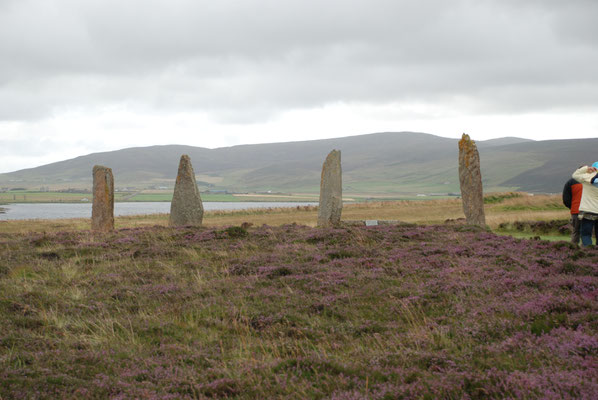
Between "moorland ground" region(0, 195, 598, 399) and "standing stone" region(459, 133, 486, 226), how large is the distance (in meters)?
7.94

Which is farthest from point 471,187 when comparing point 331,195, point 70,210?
point 70,210

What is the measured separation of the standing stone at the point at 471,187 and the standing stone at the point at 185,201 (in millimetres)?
12946

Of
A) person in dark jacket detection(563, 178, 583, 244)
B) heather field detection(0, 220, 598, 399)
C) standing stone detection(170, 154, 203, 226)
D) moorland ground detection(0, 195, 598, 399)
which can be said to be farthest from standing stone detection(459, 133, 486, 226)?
standing stone detection(170, 154, 203, 226)

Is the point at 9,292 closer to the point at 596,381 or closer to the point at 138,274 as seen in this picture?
the point at 138,274

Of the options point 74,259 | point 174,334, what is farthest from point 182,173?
point 174,334

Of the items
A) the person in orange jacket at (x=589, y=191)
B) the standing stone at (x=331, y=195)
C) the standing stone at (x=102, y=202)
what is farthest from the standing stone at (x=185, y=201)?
the person in orange jacket at (x=589, y=191)

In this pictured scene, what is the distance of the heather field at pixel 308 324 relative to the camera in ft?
18.5

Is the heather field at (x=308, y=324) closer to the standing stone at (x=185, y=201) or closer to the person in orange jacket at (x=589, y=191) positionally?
the person in orange jacket at (x=589, y=191)

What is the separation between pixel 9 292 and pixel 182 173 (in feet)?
49.1

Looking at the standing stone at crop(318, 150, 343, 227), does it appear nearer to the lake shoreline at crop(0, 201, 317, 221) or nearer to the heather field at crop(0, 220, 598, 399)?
the heather field at crop(0, 220, 598, 399)

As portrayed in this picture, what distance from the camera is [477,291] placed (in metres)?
9.36

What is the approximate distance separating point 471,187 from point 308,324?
17264 mm

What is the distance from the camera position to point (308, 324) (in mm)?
8234

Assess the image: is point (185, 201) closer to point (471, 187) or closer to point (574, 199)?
point (471, 187)
